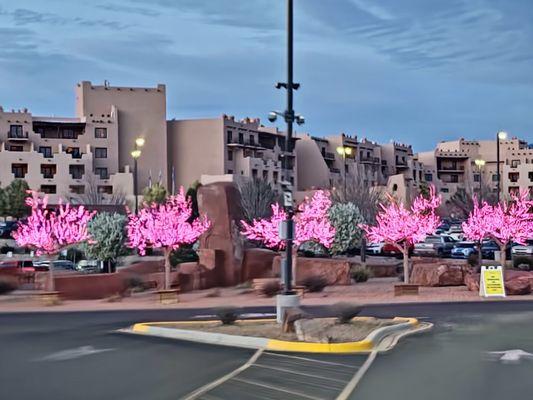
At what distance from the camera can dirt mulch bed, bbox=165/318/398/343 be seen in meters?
16.6

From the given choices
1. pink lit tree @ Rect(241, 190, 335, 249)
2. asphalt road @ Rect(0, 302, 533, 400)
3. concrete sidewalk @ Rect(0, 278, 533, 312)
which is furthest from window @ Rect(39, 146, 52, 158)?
asphalt road @ Rect(0, 302, 533, 400)

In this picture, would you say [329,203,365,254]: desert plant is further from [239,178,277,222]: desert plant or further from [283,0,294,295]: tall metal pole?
[283,0,294,295]: tall metal pole

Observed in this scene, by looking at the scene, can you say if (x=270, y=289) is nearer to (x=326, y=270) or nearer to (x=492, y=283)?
(x=326, y=270)

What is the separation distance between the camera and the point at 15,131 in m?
80.0

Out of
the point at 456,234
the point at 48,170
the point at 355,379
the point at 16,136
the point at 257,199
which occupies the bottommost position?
the point at 355,379

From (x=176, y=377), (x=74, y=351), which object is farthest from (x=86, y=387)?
(x=74, y=351)

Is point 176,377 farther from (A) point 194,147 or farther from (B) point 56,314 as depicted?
(A) point 194,147

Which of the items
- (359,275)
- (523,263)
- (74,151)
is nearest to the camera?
(359,275)

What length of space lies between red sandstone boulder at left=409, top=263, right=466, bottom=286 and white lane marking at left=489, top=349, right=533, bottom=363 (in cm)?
1728

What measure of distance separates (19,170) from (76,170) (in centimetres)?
565

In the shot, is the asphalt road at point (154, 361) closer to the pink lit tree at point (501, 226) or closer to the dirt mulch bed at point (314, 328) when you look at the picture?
the dirt mulch bed at point (314, 328)

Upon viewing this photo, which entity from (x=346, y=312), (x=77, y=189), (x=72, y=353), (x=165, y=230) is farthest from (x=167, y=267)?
(x=77, y=189)

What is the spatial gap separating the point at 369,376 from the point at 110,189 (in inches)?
2756

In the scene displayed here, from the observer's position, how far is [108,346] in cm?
1662
